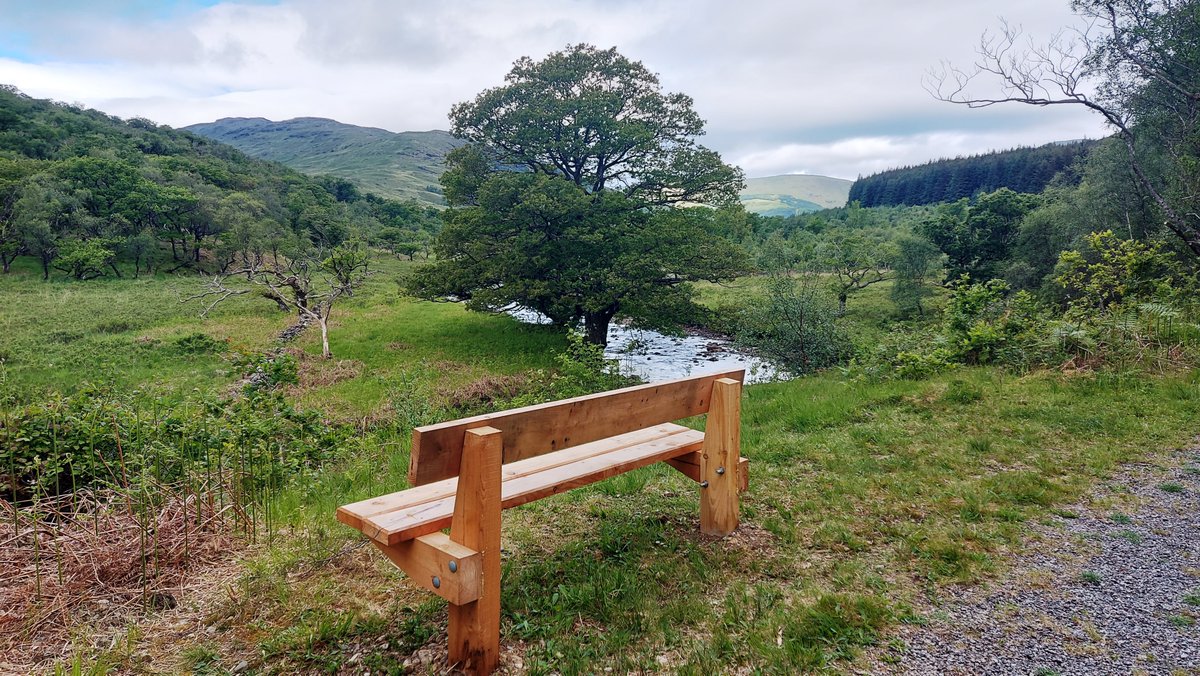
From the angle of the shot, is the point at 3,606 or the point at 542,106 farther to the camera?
the point at 542,106

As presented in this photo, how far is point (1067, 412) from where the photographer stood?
19.9 ft

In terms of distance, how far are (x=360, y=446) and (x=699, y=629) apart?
5955 millimetres

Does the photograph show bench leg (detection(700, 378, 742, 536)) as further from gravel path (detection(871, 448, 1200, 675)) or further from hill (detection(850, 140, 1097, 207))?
hill (detection(850, 140, 1097, 207))

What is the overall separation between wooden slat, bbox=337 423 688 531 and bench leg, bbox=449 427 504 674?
1.10 ft

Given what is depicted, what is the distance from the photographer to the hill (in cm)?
7438

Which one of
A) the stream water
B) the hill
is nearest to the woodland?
the stream water

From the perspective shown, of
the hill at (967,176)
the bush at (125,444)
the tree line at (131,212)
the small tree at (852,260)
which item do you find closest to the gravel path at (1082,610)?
the bush at (125,444)

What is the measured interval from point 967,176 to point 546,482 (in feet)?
392

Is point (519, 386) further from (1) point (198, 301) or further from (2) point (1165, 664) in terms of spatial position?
(1) point (198, 301)

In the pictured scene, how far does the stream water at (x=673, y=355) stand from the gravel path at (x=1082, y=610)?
38.3 ft

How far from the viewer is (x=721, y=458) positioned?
12.1 feet

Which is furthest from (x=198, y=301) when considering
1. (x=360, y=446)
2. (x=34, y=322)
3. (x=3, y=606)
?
(x=3, y=606)

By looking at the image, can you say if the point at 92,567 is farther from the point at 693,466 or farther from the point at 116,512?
the point at 693,466

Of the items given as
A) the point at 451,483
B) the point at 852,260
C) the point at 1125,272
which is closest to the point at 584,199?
the point at 1125,272
